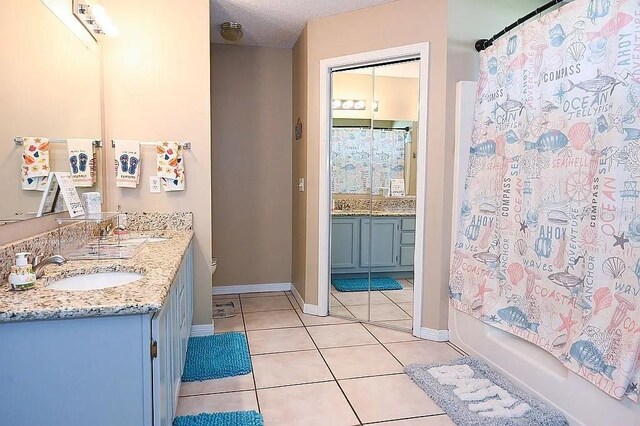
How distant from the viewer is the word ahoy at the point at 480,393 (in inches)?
81.2

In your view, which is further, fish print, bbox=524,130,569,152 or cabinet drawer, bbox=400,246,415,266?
cabinet drawer, bbox=400,246,415,266

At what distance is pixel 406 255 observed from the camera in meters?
3.27

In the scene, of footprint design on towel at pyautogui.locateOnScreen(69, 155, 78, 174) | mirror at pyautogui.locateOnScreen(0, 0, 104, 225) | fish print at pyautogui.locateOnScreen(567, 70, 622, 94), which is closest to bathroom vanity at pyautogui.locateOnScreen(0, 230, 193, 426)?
mirror at pyautogui.locateOnScreen(0, 0, 104, 225)

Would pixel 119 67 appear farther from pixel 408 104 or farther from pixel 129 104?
pixel 408 104

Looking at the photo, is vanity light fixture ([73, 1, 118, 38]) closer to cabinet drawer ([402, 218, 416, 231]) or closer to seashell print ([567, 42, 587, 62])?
cabinet drawer ([402, 218, 416, 231])

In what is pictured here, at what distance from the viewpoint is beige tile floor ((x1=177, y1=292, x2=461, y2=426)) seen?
6.82ft

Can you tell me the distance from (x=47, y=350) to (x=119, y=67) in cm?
223

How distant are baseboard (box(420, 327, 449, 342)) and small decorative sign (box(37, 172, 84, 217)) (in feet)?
7.91

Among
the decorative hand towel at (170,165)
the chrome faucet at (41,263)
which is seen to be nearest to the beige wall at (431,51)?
the decorative hand towel at (170,165)

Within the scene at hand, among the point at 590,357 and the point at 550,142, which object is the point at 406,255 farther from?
the point at 590,357

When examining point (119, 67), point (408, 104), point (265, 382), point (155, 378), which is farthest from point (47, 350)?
point (408, 104)

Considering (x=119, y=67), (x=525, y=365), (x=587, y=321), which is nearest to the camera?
(x=587, y=321)

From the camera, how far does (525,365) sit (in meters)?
2.25

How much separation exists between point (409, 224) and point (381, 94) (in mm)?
1069
